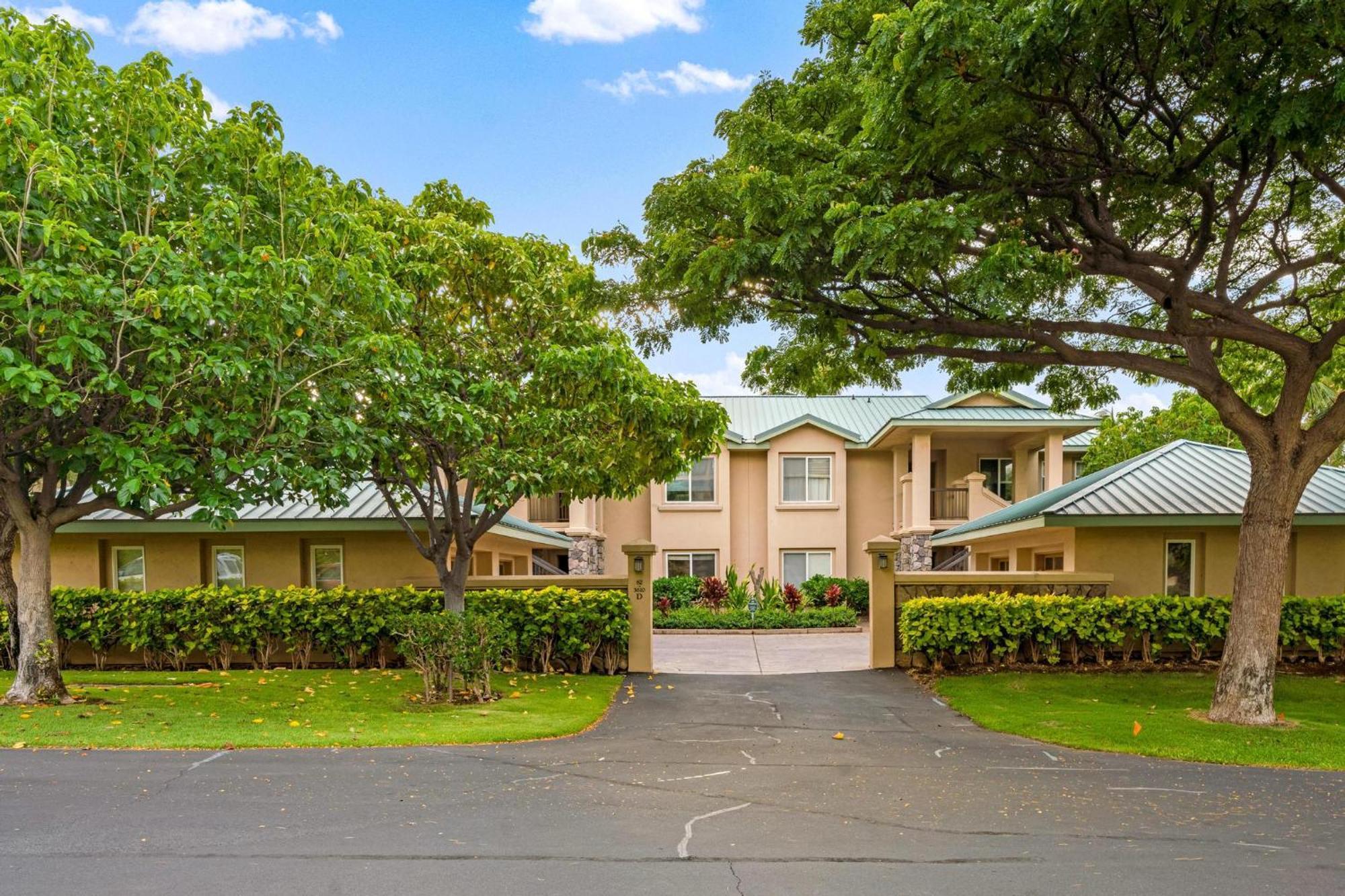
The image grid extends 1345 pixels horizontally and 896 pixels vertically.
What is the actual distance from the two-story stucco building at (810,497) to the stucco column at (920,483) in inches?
17.4

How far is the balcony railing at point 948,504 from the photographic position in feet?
94.3

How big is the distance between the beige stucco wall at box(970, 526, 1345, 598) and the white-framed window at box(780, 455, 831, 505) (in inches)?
516

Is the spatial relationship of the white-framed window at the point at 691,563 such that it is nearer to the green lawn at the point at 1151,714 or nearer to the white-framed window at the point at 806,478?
the white-framed window at the point at 806,478

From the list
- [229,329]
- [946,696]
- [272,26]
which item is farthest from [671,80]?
[946,696]

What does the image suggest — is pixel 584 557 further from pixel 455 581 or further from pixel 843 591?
pixel 455 581

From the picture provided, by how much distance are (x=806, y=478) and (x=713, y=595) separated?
222 inches

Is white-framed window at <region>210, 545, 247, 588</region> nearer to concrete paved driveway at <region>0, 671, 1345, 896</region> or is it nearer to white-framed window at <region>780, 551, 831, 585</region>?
concrete paved driveway at <region>0, 671, 1345, 896</region>

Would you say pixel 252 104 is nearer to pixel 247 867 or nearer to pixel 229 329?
pixel 229 329

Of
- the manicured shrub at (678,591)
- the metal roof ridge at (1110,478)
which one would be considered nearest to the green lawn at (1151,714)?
the metal roof ridge at (1110,478)

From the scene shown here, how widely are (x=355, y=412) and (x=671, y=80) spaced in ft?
35.3

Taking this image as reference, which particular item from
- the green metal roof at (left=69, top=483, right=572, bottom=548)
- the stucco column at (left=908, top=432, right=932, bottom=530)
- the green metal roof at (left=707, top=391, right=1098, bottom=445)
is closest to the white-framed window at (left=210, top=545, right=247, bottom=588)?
the green metal roof at (left=69, top=483, right=572, bottom=548)

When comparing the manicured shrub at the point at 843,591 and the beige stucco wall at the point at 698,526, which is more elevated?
the beige stucco wall at the point at 698,526

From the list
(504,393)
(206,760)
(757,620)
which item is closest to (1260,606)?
(504,393)

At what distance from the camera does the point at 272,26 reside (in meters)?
→ 15.0
